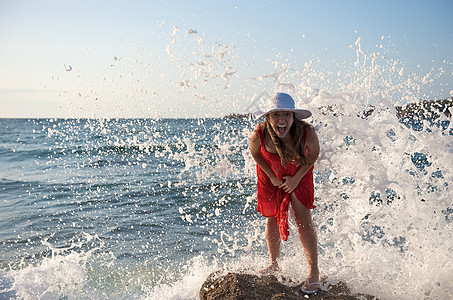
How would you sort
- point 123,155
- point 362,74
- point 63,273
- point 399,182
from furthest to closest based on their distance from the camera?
point 123,155, point 362,74, point 63,273, point 399,182

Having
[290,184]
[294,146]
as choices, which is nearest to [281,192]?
[290,184]

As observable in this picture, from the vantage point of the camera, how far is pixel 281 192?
11.4ft

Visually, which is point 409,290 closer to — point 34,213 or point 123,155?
point 34,213

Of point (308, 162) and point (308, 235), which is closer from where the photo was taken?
point (308, 162)

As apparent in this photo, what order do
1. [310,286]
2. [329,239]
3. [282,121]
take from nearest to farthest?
[282,121]
[310,286]
[329,239]

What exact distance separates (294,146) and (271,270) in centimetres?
126

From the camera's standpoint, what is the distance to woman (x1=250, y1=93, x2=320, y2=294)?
10.5 feet

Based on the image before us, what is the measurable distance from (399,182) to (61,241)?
170 inches

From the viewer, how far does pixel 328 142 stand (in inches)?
152

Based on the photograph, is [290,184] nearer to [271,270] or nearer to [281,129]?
[281,129]

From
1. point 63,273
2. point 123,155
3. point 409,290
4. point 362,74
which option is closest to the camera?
point 409,290

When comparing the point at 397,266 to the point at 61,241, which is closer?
the point at 397,266

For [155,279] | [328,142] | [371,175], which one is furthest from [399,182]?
[155,279]

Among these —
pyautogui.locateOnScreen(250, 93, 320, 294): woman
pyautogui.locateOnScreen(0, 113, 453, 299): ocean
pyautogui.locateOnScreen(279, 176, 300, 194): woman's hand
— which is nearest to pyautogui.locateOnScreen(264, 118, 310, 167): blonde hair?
pyautogui.locateOnScreen(250, 93, 320, 294): woman
